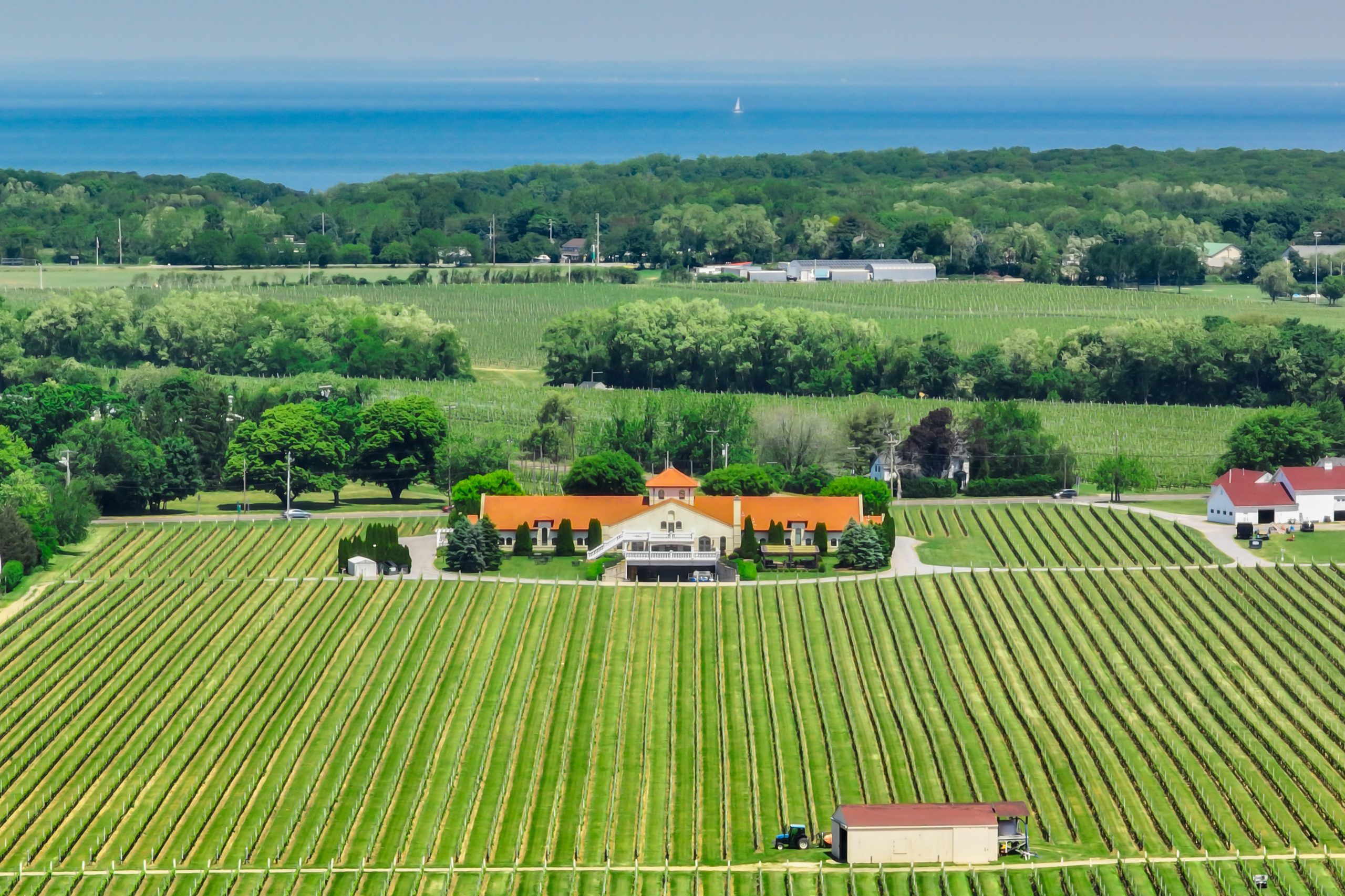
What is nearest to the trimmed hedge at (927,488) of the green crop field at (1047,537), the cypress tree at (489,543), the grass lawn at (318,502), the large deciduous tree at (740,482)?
the green crop field at (1047,537)

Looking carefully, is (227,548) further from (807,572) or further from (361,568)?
(807,572)

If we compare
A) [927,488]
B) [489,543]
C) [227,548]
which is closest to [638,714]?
[489,543]

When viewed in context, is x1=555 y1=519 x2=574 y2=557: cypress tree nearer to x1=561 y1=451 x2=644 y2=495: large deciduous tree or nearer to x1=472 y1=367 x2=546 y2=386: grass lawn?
x1=561 y1=451 x2=644 y2=495: large deciduous tree

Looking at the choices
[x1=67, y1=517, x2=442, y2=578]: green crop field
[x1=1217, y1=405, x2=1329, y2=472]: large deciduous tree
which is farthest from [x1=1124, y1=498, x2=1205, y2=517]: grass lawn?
[x1=67, y1=517, x2=442, y2=578]: green crop field

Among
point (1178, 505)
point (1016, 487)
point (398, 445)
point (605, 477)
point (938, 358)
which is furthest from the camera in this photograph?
point (938, 358)

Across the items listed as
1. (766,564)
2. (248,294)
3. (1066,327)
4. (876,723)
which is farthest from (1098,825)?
(248,294)

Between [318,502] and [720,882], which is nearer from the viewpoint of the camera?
[720,882]
